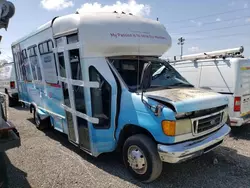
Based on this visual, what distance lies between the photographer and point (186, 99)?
11.8 feet

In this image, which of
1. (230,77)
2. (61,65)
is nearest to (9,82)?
(61,65)

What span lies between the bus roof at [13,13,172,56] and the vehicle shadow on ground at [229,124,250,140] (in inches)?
136

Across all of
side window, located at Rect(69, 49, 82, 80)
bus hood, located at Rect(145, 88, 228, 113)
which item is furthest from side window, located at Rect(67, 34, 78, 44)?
bus hood, located at Rect(145, 88, 228, 113)

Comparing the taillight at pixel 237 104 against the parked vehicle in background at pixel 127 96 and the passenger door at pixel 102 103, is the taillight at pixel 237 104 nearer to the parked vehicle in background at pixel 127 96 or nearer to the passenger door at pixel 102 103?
the parked vehicle in background at pixel 127 96

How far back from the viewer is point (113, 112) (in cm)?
420

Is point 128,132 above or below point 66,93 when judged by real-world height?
below

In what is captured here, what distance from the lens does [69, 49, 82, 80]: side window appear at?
446 cm

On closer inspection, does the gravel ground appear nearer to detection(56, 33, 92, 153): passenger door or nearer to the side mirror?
detection(56, 33, 92, 153): passenger door

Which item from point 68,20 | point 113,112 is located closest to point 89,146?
point 113,112

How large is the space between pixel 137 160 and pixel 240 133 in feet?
13.9

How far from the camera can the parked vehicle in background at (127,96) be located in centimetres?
357

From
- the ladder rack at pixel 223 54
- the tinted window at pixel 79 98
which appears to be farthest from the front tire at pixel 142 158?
the ladder rack at pixel 223 54

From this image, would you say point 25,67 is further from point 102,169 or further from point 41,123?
point 102,169

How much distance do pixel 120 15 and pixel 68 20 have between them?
1.05m
